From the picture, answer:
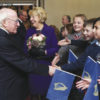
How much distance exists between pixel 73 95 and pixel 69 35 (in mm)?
861

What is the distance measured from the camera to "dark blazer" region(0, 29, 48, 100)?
212 centimetres

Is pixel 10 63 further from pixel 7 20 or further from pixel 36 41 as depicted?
pixel 36 41

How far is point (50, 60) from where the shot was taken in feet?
11.4

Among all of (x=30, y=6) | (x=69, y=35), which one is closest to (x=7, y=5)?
(x=30, y=6)

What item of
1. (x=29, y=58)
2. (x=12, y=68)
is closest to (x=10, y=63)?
(x=12, y=68)

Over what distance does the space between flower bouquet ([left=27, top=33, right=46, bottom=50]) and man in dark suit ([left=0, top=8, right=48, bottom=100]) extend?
3.03 ft

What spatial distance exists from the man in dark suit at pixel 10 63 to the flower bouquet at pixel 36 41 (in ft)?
3.03

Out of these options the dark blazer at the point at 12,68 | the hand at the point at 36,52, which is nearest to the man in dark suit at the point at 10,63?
the dark blazer at the point at 12,68

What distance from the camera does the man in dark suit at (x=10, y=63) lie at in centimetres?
212

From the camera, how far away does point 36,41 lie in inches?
126

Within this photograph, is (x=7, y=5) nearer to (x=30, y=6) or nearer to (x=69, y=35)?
(x=30, y=6)

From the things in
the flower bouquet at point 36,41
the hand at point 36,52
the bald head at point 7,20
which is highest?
the bald head at point 7,20

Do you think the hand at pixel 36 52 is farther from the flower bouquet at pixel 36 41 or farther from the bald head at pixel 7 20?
the bald head at pixel 7 20

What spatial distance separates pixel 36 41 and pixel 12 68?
3.35 feet
